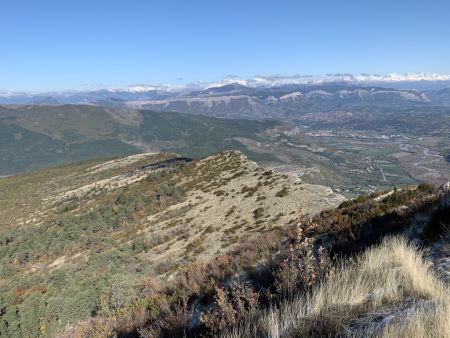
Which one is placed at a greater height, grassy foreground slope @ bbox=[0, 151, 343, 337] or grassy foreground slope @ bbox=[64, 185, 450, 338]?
grassy foreground slope @ bbox=[64, 185, 450, 338]

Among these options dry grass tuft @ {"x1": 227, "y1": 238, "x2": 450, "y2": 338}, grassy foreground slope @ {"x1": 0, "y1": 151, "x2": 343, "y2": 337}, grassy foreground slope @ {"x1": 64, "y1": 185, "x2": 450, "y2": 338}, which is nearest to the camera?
dry grass tuft @ {"x1": 227, "y1": 238, "x2": 450, "y2": 338}

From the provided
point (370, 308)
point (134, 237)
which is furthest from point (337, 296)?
point (134, 237)

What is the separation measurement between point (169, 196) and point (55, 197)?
3862 cm

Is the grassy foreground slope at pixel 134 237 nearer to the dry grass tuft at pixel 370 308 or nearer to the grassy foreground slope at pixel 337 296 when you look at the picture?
the grassy foreground slope at pixel 337 296

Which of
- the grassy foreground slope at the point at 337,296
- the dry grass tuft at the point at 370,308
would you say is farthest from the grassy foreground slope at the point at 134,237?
the dry grass tuft at the point at 370,308

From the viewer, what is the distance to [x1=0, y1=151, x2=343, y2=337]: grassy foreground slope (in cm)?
1834

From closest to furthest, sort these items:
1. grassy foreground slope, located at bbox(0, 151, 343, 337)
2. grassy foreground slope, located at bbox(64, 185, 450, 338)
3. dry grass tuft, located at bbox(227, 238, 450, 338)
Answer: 1. dry grass tuft, located at bbox(227, 238, 450, 338)
2. grassy foreground slope, located at bbox(64, 185, 450, 338)
3. grassy foreground slope, located at bbox(0, 151, 343, 337)

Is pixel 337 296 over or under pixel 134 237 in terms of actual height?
over

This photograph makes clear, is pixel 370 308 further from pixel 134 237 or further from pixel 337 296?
pixel 134 237

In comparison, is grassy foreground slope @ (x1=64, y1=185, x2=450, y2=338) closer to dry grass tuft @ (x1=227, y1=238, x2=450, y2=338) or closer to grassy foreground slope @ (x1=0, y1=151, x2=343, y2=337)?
dry grass tuft @ (x1=227, y1=238, x2=450, y2=338)

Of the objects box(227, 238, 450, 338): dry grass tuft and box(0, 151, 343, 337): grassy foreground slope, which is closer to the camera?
box(227, 238, 450, 338): dry grass tuft

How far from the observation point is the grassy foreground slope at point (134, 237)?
1834 cm

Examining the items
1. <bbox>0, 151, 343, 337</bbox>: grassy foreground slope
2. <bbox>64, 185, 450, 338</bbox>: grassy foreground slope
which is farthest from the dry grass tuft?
<bbox>0, 151, 343, 337</bbox>: grassy foreground slope

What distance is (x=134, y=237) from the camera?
110ft
